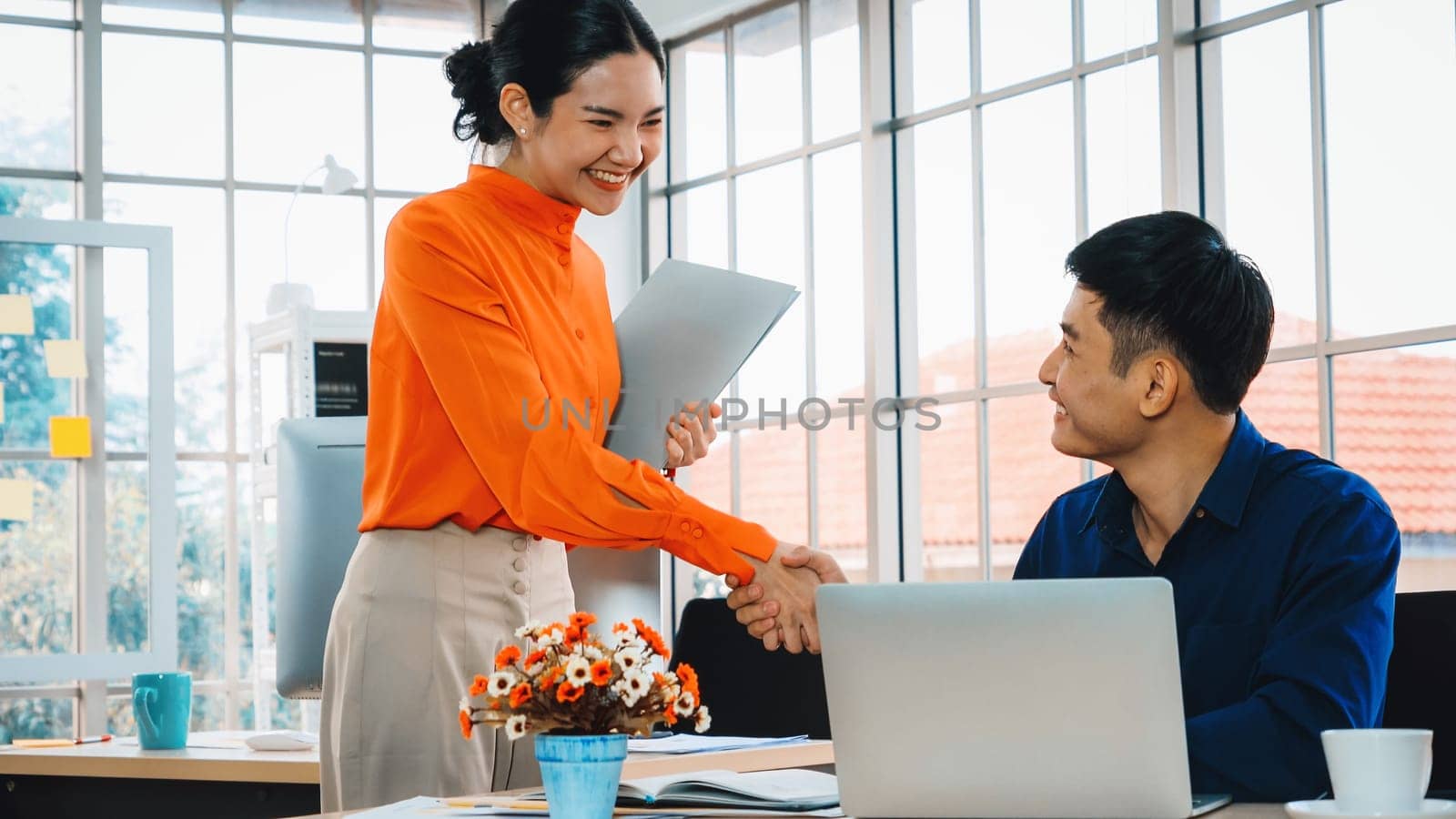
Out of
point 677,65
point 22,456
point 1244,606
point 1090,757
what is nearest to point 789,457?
point 677,65

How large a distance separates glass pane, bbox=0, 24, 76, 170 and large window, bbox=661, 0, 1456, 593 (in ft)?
6.80

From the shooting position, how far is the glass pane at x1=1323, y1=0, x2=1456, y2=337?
11.6ft

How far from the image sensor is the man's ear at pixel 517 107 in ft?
6.63

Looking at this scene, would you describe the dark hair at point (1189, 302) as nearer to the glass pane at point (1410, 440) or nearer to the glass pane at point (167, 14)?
the glass pane at point (1410, 440)

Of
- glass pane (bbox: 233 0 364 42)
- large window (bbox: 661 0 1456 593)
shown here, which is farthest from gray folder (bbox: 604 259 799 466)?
glass pane (bbox: 233 0 364 42)

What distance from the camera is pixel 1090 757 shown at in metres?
1.08

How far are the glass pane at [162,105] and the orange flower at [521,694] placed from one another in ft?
14.8

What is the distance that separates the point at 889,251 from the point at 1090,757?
12.8 ft

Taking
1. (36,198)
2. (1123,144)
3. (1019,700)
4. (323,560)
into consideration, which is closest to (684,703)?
(1019,700)

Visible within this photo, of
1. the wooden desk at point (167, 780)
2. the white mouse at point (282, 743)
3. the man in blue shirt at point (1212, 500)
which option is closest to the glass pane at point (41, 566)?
the wooden desk at point (167, 780)

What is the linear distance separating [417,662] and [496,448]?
0.27 meters

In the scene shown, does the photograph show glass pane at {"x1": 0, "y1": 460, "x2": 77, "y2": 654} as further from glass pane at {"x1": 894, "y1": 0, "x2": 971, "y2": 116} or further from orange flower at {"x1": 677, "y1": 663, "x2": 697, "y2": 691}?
orange flower at {"x1": 677, "y1": 663, "x2": 697, "y2": 691}

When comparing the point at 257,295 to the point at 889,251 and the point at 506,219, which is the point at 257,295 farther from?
the point at 506,219

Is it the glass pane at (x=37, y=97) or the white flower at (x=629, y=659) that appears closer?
the white flower at (x=629, y=659)
